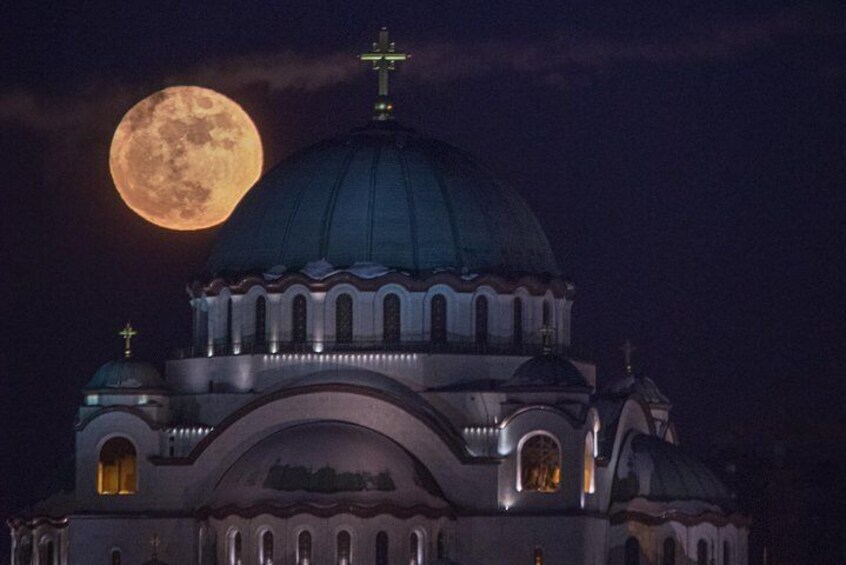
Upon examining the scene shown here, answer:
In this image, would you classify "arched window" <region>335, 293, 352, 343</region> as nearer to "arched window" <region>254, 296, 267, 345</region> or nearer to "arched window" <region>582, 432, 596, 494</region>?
"arched window" <region>254, 296, 267, 345</region>

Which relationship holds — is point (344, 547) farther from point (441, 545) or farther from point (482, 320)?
point (482, 320)

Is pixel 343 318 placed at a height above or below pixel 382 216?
below

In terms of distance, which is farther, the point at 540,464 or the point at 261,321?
the point at 261,321

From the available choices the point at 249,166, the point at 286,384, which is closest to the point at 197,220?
the point at 249,166

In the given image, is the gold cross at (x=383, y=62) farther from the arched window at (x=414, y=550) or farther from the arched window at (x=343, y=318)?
the arched window at (x=414, y=550)

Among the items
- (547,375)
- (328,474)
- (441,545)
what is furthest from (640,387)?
(328,474)
